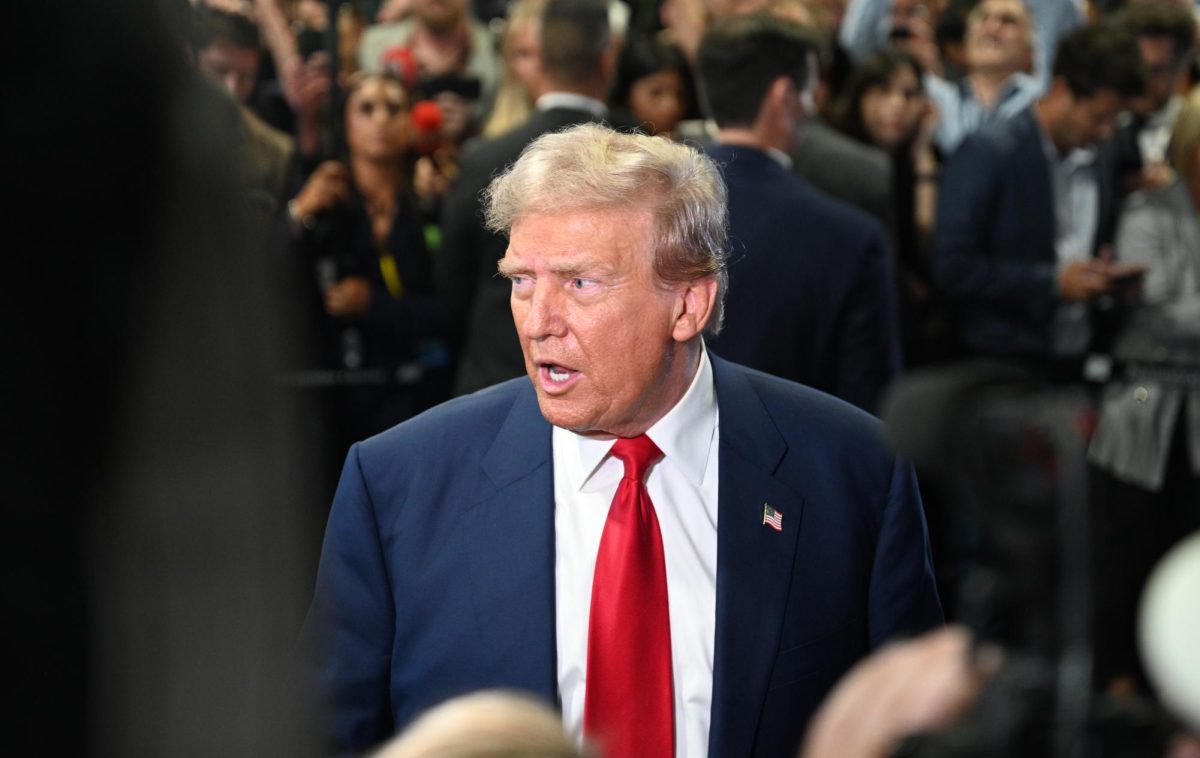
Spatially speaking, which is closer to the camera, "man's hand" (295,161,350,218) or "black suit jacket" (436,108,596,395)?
"black suit jacket" (436,108,596,395)

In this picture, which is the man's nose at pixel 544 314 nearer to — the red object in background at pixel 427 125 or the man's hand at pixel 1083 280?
the man's hand at pixel 1083 280

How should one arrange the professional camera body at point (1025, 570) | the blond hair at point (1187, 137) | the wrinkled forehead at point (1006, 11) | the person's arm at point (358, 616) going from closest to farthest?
the professional camera body at point (1025, 570)
the person's arm at point (358, 616)
the blond hair at point (1187, 137)
the wrinkled forehead at point (1006, 11)

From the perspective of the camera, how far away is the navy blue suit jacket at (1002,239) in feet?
20.0

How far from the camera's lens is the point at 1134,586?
5.23 meters

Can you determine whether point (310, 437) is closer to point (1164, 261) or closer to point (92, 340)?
point (92, 340)

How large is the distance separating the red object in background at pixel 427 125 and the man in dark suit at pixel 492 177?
4.38ft

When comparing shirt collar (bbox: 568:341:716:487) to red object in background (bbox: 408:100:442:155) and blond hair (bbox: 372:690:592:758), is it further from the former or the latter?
red object in background (bbox: 408:100:442:155)

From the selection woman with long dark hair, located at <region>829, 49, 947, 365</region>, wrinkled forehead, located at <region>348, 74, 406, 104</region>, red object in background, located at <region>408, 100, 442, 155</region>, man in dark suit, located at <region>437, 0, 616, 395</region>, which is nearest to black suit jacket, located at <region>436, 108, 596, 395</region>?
man in dark suit, located at <region>437, 0, 616, 395</region>

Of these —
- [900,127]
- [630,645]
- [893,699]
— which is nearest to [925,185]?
[900,127]

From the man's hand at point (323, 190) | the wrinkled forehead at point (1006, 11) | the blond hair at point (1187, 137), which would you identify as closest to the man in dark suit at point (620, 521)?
the man's hand at point (323, 190)

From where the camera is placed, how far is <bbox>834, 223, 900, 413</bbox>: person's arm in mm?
4812

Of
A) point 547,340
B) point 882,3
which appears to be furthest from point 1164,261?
point 547,340

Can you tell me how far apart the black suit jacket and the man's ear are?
222 centimetres

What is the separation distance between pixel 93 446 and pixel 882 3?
7891 mm
